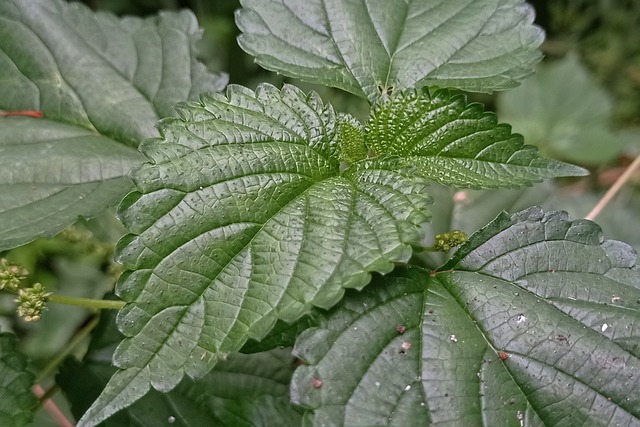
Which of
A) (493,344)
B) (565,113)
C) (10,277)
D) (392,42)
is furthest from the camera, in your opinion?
(565,113)

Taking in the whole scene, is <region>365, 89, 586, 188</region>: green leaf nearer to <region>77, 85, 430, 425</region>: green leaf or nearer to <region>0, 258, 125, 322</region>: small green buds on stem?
<region>77, 85, 430, 425</region>: green leaf

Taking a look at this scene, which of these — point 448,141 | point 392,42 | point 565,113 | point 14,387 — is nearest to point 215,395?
point 14,387

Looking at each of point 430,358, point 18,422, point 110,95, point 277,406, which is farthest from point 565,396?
point 110,95

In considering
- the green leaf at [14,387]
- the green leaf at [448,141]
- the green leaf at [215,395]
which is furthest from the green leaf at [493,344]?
the green leaf at [14,387]

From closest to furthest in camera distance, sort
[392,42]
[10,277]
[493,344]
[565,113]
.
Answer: [493,344]
[10,277]
[392,42]
[565,113]

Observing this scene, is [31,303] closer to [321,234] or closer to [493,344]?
[321,234]

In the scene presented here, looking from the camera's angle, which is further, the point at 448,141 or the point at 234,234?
the point at 448,141

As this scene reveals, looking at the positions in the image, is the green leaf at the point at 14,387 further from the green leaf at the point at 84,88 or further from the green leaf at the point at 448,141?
the green leaf at the point at 448,141

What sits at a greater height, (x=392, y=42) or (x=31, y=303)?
(x=392, y=42)
